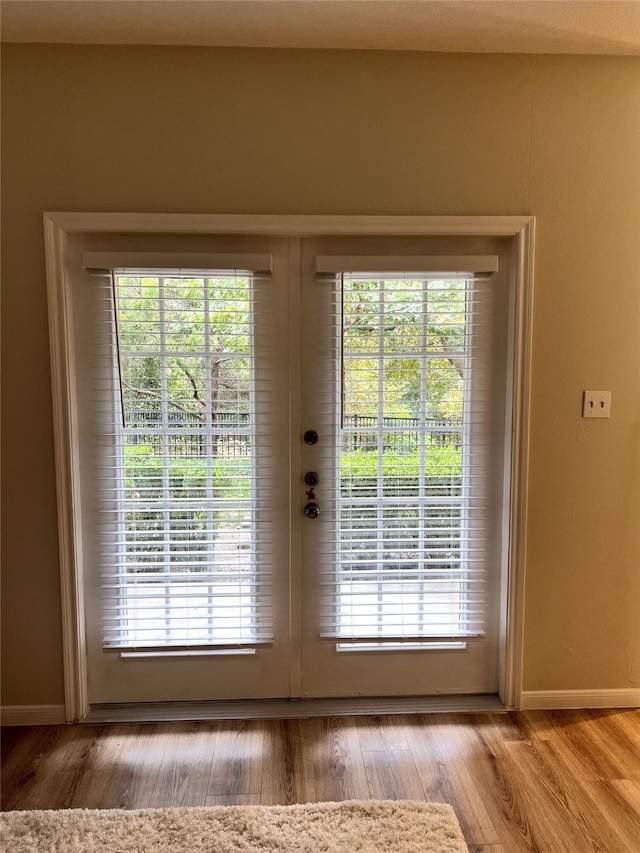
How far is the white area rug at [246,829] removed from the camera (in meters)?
1.68

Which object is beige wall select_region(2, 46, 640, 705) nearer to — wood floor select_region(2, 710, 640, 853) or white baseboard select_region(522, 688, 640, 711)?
wood floor select_region(2, 710, 640, 853)

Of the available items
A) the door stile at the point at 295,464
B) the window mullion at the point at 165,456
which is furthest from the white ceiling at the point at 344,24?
the window mullion at the point at 165,456

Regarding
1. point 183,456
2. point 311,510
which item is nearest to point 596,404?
point 311,510

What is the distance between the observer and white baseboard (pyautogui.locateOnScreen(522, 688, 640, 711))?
95.4 inches

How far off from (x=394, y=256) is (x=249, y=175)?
0.66m

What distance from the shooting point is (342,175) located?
2.21 meters

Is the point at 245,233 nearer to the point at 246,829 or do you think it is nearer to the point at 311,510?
the point at 311,510

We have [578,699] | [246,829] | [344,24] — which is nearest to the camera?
[246,829]

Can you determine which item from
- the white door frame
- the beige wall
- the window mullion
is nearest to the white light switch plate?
the beige wall

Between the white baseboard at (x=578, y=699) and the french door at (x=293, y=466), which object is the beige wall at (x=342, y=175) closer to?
the french door at (x=293, y=466)

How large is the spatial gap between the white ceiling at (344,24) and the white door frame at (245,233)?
2.09 ft

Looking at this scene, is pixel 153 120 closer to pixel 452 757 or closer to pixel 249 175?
pixel 249 175

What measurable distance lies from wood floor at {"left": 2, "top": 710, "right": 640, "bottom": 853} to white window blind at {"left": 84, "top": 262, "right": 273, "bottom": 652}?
39 cm

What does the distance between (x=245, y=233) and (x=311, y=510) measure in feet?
3.84
